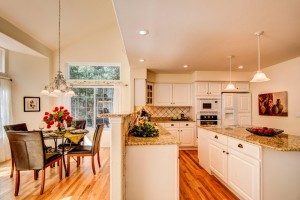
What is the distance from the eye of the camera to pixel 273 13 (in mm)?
2363

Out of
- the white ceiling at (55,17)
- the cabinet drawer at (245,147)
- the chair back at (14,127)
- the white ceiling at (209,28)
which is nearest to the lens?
the white ceiling at (209,28)

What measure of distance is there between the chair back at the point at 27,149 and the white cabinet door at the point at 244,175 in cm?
287

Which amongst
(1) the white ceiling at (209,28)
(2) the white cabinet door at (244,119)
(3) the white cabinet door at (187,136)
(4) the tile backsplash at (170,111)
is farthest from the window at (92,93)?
(2) the white cabinet door at (244,119)

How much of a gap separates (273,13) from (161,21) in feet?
4.37

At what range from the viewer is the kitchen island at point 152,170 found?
2498 mm

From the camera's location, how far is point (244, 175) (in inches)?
103

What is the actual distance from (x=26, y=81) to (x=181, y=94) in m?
4.54

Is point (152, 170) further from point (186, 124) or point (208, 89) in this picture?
point (208, 89)

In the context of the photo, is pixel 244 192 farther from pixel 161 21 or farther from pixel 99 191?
pixel 161 21

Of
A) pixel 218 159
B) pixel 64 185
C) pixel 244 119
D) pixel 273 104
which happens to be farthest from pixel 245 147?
pixel 244 119

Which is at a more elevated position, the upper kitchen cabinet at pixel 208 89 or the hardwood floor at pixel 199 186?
the upper kitchen cabinet at pixel 208 89

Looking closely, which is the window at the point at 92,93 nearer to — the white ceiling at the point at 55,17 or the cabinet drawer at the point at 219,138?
the white ceiling at the point at 55,17

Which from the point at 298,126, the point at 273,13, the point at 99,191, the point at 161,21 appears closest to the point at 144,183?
the point at 99,191

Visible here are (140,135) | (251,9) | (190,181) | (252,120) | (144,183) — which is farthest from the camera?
(252,120)
